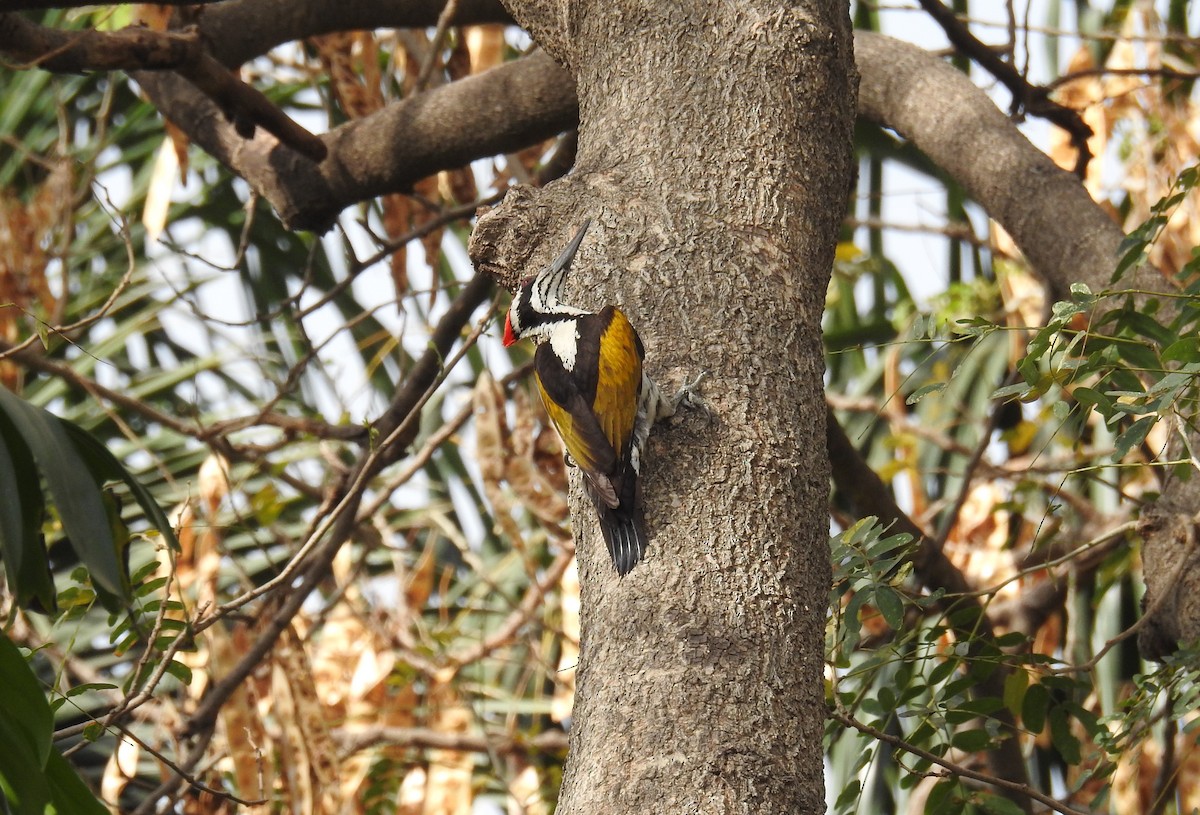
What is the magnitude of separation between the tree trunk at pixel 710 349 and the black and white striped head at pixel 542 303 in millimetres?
36

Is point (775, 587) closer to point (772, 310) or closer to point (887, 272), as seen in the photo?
point (772, 310)

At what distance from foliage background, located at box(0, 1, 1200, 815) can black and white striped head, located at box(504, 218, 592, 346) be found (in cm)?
15

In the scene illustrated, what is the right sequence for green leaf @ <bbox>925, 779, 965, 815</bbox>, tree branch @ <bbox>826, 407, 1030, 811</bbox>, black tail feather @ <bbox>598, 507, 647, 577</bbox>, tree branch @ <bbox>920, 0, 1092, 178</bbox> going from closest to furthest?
black tail feather @ <bbox>598, 507, 647, 577</bbox> < green leaf @ <bbox>925, 779, 965, 815</bbox> < tree branch @ <bbox>826, 407, 1030, 811</bbox> < tree branch @ <bbox>920, 0, 1092, 178</bbox>

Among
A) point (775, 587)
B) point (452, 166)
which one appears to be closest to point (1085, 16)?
point (452, 166)

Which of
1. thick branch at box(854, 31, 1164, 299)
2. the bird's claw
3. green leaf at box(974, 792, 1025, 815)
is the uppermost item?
thick branch at box(854, 31, 1164, 299)

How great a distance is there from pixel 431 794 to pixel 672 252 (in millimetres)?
2958

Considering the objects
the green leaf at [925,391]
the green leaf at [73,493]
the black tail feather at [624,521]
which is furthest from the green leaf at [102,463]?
the green leaf at [925,391]

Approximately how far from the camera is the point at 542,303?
2494 mm

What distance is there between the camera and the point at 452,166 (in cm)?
350

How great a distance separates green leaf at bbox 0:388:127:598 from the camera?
7.27 feet

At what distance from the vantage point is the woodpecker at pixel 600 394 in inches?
74.3

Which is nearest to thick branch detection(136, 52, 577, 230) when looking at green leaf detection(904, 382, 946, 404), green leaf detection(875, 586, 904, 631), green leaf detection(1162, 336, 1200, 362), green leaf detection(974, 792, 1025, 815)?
green leaf detection(904, 382, 946, 404)

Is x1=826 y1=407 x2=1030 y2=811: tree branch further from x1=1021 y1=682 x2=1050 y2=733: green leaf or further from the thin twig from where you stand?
the thin twig

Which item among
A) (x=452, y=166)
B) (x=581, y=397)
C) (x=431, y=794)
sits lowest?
(x=431, y=794)
